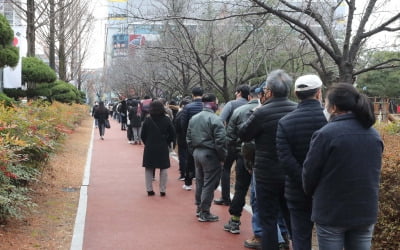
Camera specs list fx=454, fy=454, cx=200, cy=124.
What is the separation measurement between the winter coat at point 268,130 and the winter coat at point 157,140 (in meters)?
3.93

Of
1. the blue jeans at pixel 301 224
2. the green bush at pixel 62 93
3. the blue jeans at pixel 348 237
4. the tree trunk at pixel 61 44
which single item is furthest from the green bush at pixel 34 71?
the blue jeans at pixel 348 237

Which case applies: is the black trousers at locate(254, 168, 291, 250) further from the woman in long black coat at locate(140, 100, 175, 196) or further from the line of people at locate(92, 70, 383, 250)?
the woman in long black coat at locate(140, 100, 175, 196)

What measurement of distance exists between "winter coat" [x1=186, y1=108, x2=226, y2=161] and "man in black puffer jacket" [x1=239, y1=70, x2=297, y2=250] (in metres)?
1.75

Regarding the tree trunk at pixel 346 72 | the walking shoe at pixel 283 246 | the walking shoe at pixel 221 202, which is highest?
the tree trunk at pixel 346 72

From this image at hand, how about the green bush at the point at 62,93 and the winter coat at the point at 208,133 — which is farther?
the green bush at the point at 62,93

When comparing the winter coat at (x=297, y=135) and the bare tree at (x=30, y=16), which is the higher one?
the bare tree at (x=30, y=16)

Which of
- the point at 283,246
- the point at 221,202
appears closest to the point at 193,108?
the point at 221,202

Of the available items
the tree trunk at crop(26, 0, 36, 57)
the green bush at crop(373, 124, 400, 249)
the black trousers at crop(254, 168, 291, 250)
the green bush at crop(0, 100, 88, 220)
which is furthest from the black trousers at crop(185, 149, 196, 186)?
the tree trunk at crop(26, 0, 36, 57)

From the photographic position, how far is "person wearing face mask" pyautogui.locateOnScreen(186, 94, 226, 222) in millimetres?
6566

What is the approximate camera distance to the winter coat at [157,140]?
27.6 ft

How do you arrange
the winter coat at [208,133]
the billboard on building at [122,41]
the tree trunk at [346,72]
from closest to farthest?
the winter coat at [208,133] → the tree trunk at [346,72] → the billboard on building at [122,41]

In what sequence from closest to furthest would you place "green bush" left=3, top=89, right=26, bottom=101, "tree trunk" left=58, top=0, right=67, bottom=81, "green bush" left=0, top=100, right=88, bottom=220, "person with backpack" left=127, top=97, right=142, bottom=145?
"green bush" left=0, top=100, right=88, bottom=220 < "green bush" left=3, top=89, right=26, bottom=101 < "person with backpack" left=127, top=97, right=142, bottom=145 < "tree trunk" left=58, top=0, right=67, bottom=81

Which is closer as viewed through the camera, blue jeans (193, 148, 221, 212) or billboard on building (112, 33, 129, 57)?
blue jeans (193, 148, 221, 212)

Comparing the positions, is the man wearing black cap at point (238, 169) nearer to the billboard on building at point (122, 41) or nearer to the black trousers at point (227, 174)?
the black trousers at point (227, 174)
